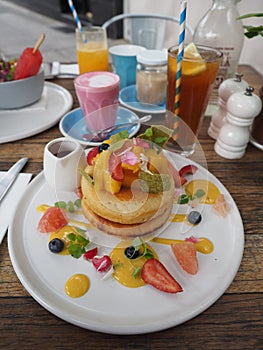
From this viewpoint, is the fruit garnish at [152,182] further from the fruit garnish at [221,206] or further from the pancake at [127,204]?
the fruit garnish at [221,206]

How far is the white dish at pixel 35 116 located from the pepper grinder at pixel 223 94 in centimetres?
58

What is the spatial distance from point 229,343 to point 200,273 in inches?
5.5

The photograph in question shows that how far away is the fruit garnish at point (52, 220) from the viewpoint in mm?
736

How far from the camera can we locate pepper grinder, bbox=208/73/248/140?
103cm

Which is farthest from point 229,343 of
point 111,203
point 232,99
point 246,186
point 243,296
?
point 232,99

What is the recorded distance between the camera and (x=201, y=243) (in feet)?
2.33

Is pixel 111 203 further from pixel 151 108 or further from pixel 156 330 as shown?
pixel 151 108

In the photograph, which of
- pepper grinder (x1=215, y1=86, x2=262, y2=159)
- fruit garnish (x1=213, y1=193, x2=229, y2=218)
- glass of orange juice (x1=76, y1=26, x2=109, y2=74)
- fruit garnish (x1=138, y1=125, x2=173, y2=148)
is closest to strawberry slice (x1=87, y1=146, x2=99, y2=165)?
fruit garnish (x1=138, y1=125, x2=173, y2=148)

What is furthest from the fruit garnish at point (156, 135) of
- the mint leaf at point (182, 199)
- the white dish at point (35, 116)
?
the white dish at point (35, 116)

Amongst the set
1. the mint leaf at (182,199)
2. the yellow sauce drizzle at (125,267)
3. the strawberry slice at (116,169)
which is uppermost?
the strawberry slice at (116,169)

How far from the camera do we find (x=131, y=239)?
28.6 inches

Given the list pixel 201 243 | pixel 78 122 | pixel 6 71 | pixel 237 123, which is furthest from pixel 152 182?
pixel 6 71

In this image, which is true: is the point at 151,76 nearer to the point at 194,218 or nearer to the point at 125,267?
the point at 194,218

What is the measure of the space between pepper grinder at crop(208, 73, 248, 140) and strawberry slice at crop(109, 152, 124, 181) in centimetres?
52
